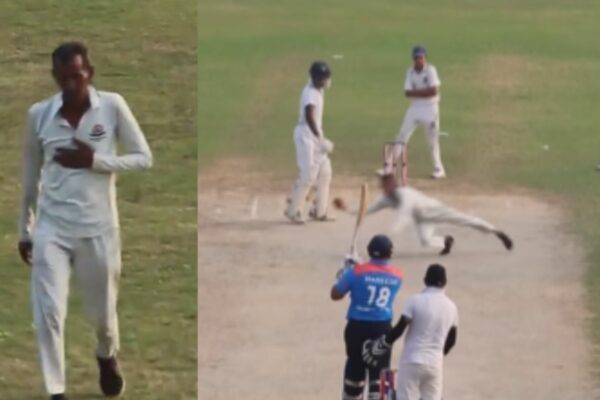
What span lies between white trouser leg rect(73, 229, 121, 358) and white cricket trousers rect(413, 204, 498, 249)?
2.21 m

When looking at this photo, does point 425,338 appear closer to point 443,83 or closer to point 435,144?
point 435,144

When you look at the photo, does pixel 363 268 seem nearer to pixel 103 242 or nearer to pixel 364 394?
pixel 364 394

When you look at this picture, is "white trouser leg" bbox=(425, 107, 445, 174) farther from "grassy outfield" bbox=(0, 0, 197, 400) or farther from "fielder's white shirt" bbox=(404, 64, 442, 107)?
"grassy outfield" bbox=(0, 0, 197, 400)

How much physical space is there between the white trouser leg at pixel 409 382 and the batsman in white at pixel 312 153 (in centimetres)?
227

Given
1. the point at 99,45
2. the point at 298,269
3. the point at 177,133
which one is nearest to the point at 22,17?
the point at 99,45

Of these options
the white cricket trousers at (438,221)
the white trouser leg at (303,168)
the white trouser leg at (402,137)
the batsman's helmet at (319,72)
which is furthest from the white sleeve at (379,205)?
the white trouser leg at (402,137)

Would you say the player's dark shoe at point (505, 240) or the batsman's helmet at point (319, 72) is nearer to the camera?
the player's dark shoe at point (505, 240)

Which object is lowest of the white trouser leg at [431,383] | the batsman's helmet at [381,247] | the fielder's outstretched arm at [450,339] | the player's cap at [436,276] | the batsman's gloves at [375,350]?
the white trouser leg at [431,383]

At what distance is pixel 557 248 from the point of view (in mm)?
10453

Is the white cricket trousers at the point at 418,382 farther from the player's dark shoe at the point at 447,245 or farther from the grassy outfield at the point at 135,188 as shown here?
the player's dark shoe at the point at 447,245

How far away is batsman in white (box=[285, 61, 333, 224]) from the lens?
10852 millimetres

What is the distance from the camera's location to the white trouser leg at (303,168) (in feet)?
35.7

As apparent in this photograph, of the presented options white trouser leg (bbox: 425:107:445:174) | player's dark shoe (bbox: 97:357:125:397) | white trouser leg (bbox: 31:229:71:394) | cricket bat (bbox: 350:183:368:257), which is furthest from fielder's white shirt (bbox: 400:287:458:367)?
white trouser leg (bbox: 425:107:445:174)

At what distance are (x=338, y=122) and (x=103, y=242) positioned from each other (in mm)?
4126
